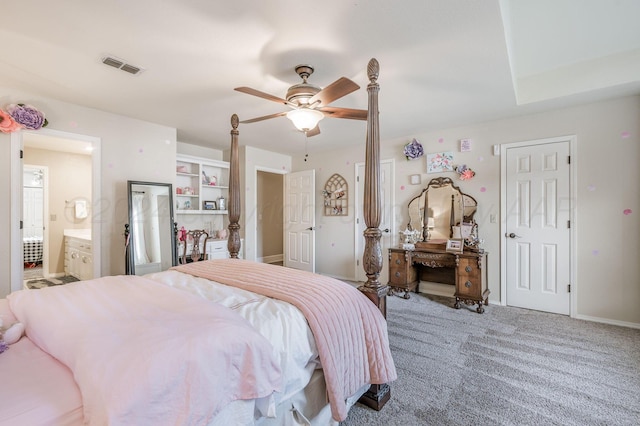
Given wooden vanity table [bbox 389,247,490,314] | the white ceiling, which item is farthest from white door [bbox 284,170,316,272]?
the white ceiling

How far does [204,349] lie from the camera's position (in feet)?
3.26

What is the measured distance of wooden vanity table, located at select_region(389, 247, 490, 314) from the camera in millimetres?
3438

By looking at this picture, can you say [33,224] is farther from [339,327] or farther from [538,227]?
[538,227]

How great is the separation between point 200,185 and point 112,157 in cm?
133

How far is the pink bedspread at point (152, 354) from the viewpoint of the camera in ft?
2.72

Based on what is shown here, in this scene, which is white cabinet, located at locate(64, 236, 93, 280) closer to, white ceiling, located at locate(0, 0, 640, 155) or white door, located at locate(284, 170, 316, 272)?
white ceiling, located at locate(0, 0, 640, 155)

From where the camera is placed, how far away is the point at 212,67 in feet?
7.68

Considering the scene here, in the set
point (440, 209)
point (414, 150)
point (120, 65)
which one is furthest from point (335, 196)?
point (120, 65)

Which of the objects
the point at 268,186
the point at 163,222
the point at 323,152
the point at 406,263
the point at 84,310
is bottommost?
the point at 406,263

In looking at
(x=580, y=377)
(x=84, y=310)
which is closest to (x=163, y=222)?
(x=84, y=310)

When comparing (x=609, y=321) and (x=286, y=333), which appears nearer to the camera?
(x=286, y=333)

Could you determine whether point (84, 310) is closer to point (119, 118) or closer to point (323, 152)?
point (119, 118)

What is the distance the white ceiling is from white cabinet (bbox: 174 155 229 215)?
3.80 feet

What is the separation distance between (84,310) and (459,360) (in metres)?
2.51
